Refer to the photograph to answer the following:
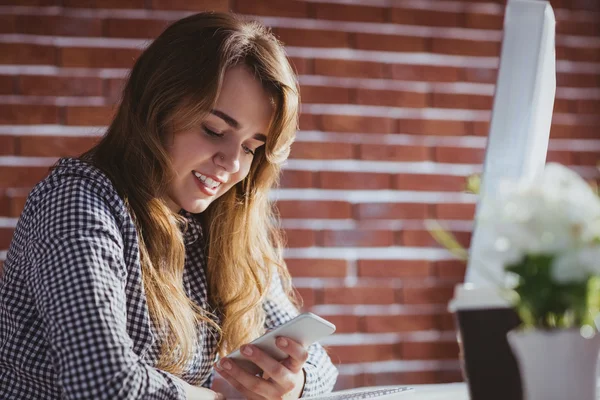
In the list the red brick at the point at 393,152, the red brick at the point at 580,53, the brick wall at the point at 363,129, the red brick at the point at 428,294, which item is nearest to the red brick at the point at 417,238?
the brick wall at the point at 363,129

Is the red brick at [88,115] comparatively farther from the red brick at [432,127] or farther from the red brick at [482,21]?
the red brick at [482,21]

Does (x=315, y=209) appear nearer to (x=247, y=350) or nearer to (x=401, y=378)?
(x=401, y=378)

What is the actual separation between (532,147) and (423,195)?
1.37 m

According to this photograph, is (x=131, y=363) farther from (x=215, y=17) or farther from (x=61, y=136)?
(x=61, y=136)

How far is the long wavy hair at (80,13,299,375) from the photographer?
151 centimetres

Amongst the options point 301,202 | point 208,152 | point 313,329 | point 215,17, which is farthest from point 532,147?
point 301,202

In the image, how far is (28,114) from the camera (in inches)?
88.4

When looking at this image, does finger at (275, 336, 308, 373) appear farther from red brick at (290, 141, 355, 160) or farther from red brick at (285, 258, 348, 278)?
red brick at (290, 141, 355, 160)

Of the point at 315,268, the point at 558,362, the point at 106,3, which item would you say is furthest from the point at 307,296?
the point at 558,362

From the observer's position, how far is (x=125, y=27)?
2.31m

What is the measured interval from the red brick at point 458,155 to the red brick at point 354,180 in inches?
7.7

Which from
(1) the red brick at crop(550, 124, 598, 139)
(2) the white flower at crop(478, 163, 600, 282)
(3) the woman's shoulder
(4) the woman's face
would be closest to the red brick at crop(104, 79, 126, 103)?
(4) the woman's face

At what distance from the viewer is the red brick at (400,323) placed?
2455 millimetres

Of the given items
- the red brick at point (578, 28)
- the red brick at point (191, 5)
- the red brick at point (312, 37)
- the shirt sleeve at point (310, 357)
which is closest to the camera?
the shirt sleeve at point (310, 357)
